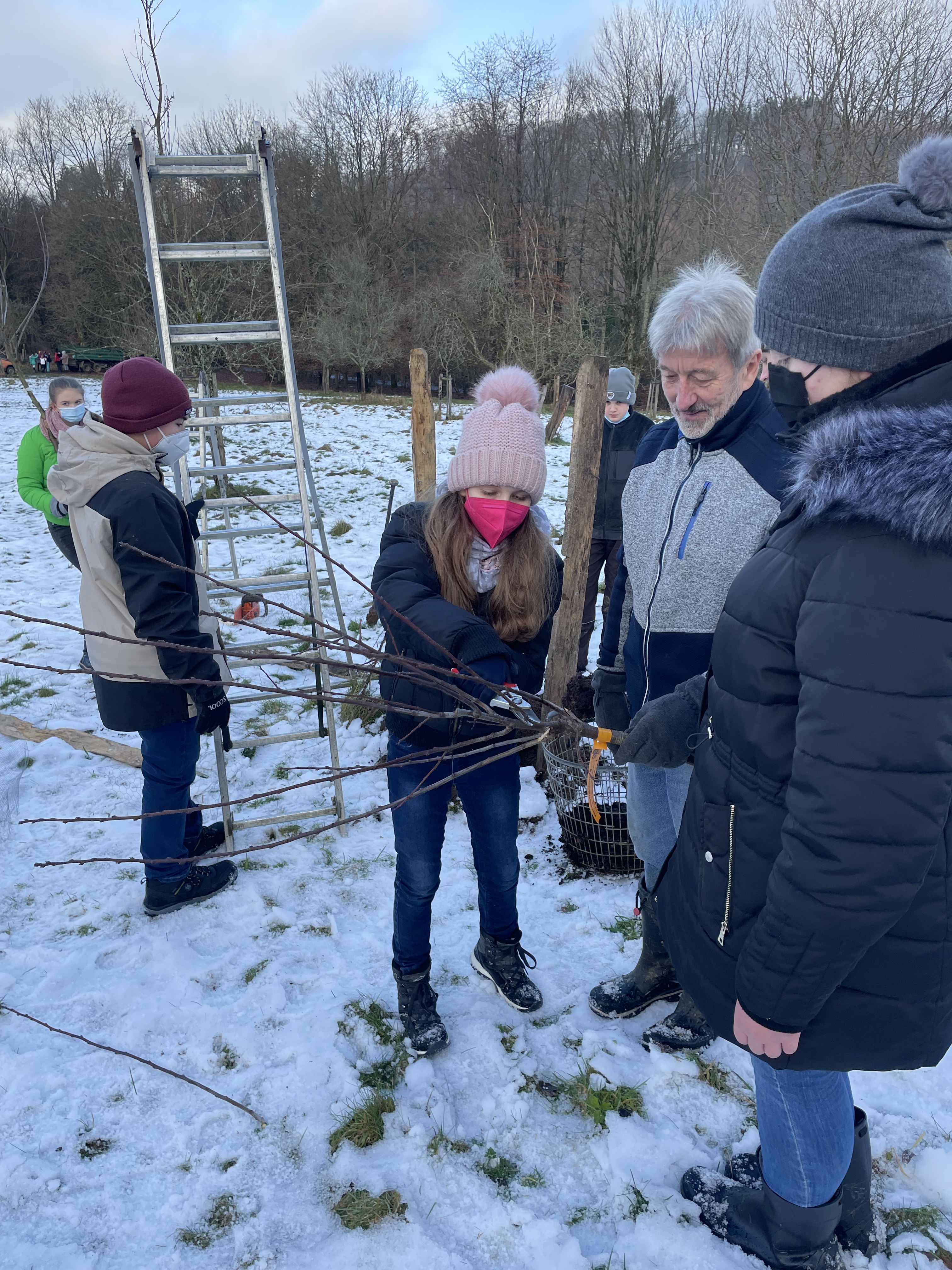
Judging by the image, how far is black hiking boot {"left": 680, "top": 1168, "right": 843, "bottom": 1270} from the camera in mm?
1523

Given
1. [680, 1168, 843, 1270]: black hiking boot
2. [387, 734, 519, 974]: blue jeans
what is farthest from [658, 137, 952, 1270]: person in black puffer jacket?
[387, 734, 519, 974]: blue jeans

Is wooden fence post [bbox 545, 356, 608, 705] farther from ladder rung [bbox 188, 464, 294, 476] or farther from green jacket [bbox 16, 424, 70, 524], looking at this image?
green jacket [bbox 16, 424, 70, 524]

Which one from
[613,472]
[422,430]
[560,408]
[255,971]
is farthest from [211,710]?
[560,408]

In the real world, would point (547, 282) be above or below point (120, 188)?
below

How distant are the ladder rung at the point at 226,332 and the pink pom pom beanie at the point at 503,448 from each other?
1.88 metres

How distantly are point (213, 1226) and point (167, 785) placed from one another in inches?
57.4

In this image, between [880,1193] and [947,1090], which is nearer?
[880,1193]

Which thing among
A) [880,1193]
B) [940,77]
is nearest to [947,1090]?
[880,1193]

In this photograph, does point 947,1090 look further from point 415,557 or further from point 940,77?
point 940,77

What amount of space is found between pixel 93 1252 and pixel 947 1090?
2.36 metres

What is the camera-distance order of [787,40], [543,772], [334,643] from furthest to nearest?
[787,40] < [543,772] < [334,643]

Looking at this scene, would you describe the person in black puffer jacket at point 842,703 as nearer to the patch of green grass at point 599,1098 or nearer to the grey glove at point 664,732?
the grey glove at point 664,732

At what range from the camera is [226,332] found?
3598mm

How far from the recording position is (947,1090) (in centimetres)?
211
